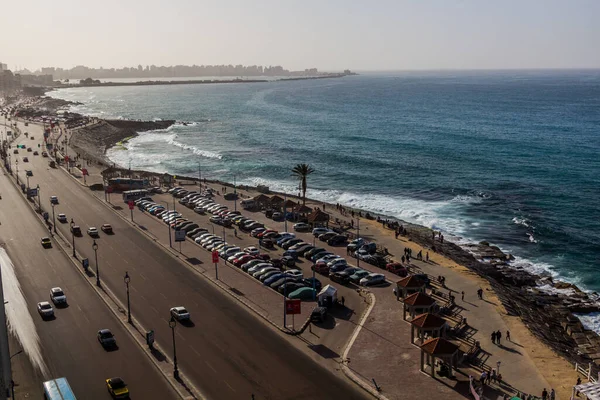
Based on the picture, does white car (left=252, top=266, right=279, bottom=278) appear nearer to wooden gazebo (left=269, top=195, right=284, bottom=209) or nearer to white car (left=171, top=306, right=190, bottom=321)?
white car (left=171, top=306, right=190, bottom=321)

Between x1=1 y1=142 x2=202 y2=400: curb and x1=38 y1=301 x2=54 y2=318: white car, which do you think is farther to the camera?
x1=38 y1=301 x2=54 y2=318: white car

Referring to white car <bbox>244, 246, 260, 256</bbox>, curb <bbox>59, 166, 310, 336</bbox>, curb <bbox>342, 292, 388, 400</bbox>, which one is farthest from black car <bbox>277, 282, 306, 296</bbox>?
white car <bbox>244, 246, 260, 256</bbox>

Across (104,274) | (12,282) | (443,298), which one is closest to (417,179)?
(443,298)

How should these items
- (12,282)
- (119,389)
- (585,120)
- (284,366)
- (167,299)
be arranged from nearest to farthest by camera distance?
(119,389)
(284,366)
(167,299)
(12,282)
(585,120)

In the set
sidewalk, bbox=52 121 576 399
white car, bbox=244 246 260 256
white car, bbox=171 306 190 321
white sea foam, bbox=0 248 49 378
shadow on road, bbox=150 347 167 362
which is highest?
white car, bbox=171 306 190 321

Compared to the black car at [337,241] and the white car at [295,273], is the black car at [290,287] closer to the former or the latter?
the white car at [295,273]

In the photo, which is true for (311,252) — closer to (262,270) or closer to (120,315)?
(262,270)

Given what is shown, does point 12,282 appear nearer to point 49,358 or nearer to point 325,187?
point 49,358
